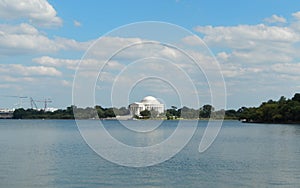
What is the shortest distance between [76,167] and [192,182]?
36.8 ft

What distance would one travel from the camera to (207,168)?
41.2 meters

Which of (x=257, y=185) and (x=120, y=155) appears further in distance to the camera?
(x=120, y=155)

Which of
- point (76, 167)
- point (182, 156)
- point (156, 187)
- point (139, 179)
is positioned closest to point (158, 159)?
point (182, 156)


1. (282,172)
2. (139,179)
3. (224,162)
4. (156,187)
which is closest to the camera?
(156,187)

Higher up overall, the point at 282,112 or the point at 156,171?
the point at 282,112

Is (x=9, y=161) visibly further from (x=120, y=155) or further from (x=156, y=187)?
(x=156, y=187)

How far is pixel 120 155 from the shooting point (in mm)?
49625

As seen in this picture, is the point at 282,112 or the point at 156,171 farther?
the point at 282,112

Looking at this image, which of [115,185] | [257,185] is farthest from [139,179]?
[257,185]

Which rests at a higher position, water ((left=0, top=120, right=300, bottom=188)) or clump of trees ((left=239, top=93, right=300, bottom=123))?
clump of trees ((left=239, top=93, right=300, bottom=123))

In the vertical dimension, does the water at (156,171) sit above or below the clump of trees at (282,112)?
below

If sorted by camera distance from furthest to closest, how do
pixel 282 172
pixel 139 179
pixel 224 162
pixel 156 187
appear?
pixel 224 162
pixel 282 172
pixel 139 179
pixel 156 187

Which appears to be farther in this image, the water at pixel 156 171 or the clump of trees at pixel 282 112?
the clump of trees at pixel 282 112

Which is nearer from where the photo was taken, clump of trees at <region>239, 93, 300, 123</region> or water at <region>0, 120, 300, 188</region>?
water at <region>0, 120, 300, 188</region>
